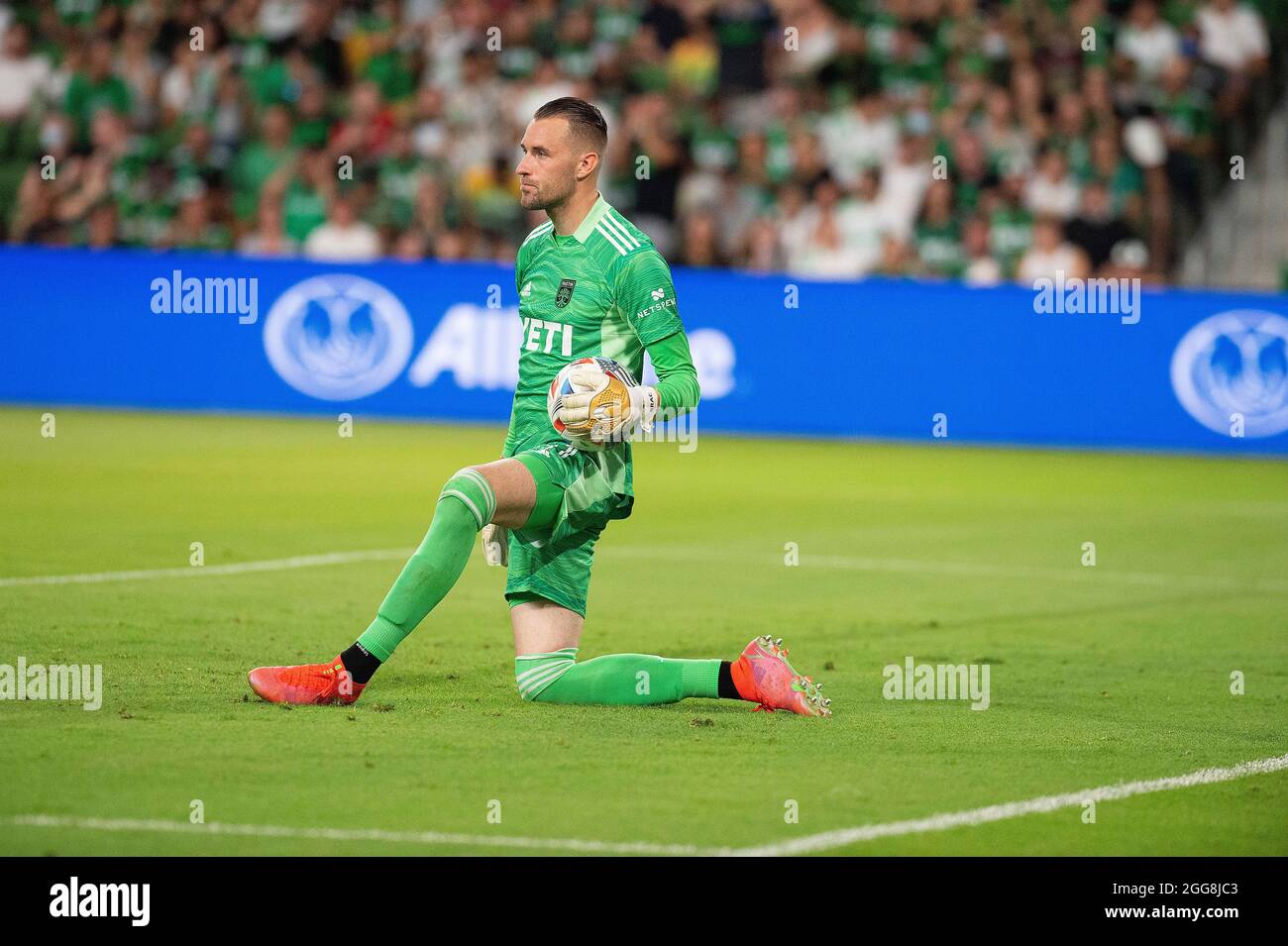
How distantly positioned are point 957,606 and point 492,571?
2648mm

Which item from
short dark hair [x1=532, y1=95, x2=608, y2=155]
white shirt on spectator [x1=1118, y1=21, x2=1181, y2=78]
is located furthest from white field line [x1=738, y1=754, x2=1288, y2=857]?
white shirt on spectator [x1=1118, y1=21, x2=1181, y2=78]

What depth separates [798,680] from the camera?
725 cm

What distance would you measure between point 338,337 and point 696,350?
128 inches

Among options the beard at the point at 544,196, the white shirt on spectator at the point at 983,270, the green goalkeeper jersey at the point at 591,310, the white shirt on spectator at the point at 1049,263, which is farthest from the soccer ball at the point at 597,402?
the white shirt on spectator at the point at 983,270

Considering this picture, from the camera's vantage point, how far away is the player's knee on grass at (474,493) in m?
6.68

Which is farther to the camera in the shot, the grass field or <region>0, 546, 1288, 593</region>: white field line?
<region>0, 546, 1288, 593</region>: white field line

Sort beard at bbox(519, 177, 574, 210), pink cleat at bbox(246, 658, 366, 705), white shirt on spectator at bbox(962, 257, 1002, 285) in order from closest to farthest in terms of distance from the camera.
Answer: pink cleat at bbox(246, 658, 366, 705)
beard at bbox(519, 177, 574, 210)
white shirt on spectator at bbox(962, 257, 1002, 285)

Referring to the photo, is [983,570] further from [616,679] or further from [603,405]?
[603,405]

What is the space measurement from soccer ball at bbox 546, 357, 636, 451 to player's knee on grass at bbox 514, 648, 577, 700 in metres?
0.85

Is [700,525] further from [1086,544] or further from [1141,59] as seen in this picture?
[1141,59]

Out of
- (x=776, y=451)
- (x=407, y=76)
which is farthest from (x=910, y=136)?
(x=407, y=76)
